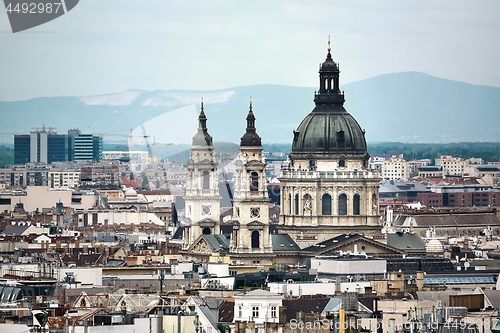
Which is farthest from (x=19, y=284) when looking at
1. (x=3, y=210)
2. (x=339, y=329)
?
(x=3, y=210)

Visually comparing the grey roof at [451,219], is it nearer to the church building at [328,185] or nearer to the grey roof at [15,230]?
the church building at [328,185]

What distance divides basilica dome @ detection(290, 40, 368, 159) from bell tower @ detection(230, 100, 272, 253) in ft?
19.2

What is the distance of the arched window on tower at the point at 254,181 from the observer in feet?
421

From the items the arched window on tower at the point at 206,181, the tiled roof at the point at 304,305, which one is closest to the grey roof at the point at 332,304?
the tiled roof at the point at 304,305

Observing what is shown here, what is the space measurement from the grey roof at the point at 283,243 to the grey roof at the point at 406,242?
18.1ft

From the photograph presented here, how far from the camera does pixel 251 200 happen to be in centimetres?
12825

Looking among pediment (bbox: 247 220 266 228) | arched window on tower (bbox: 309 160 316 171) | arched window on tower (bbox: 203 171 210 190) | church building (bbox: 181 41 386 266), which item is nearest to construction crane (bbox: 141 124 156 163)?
church building (bbox: 181 41 386 266)

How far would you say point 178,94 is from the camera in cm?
10231

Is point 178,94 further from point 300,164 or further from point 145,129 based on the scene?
point 300,164

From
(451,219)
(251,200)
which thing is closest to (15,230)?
(251,200)

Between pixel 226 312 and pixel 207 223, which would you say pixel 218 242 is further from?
pixel 226 312

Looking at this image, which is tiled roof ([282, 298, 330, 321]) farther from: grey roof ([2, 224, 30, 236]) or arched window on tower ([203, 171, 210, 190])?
grey roof ([2, 224, 30, 236])

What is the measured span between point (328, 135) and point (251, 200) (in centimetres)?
763

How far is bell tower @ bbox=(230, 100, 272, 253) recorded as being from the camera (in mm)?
127250
